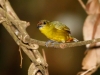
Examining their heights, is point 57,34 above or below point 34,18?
below

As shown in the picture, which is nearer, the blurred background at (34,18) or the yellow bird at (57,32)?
the yellow bird at (57,32)

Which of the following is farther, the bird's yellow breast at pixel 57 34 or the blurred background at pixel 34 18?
the blurred background at pixel 34 18

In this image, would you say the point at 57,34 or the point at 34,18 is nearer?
the point at 57,34

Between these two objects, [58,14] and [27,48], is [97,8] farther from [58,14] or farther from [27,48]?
[58,14]

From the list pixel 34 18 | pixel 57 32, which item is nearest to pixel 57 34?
pixel 57 32

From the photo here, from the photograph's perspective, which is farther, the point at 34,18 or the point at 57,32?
the point at 34,18

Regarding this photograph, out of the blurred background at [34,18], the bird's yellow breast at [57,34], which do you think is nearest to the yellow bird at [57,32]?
the bird's yellow breast at [57,34]

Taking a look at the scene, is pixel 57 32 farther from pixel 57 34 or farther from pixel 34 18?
pixel 34 18

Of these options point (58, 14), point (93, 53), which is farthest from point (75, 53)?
point (93, 53)

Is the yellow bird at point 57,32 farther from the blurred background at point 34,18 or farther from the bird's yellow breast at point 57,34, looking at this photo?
the blurred background at point 34,18

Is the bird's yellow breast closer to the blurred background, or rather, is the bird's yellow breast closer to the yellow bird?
the yellow bird

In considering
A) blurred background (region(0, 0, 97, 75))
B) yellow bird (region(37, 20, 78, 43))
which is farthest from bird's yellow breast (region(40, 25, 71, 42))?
blurred background (region(0, 0, 97, 75))
